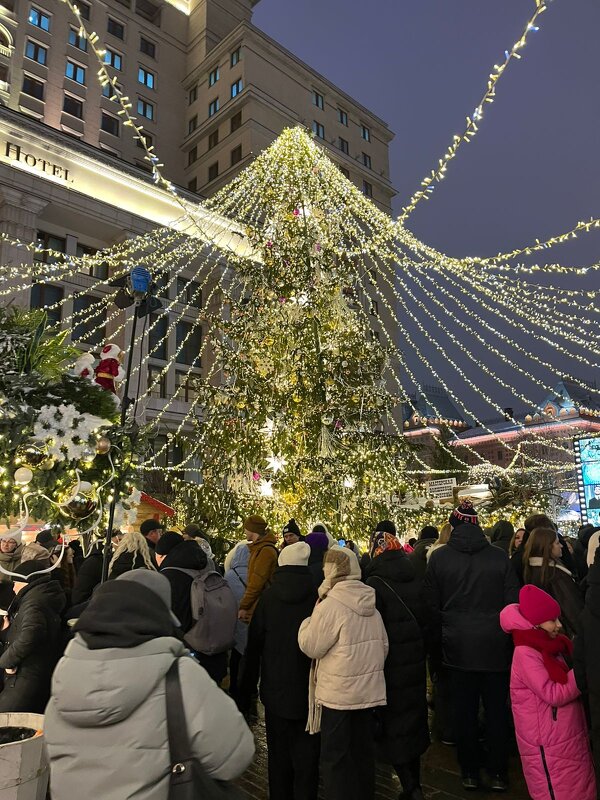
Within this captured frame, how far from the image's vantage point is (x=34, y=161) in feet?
78.9

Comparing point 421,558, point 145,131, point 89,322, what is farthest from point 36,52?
point 421,558

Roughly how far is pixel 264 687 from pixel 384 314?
132 ft

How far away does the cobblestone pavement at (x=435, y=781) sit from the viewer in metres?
4.19

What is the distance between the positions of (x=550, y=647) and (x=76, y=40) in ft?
134

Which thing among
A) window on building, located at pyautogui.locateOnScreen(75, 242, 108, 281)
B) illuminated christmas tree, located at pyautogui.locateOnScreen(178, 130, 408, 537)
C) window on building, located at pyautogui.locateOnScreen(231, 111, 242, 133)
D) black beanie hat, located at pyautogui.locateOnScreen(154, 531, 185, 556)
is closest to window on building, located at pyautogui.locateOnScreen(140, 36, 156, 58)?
window on building, located at pyautogui.locateOnScreen(231, 111, 242, 133)

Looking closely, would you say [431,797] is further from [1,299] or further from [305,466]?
[1,299]

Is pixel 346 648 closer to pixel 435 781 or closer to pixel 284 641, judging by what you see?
pixel 284 641

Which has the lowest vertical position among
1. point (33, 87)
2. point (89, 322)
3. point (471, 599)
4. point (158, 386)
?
point (471, 599)

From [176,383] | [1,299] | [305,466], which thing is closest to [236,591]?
[305,466]

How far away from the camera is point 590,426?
55188 mm

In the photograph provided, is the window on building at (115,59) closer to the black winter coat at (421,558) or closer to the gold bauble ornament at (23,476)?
the black winter coat at (421,558)

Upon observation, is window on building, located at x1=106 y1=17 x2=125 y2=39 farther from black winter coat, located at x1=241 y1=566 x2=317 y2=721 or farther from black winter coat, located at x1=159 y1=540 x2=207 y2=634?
black winter coat, located at x1=241 y1=566 x2=317 y2=721

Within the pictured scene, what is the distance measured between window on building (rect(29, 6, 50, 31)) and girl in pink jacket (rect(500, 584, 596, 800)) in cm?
3934

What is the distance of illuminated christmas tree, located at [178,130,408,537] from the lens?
9977 millimetres
